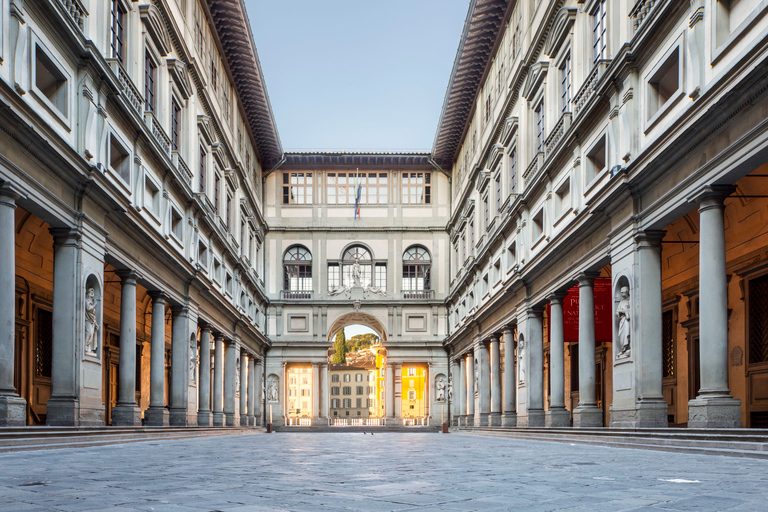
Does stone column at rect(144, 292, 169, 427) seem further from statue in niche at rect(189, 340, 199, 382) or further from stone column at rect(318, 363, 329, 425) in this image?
stone column at rect(318, 363, 329, 425)

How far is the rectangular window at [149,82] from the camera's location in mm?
26970

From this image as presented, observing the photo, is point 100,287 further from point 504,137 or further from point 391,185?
point 391,185

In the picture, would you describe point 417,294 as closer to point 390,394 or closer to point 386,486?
point 390,394

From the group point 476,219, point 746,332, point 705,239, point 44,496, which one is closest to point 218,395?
point 476,219

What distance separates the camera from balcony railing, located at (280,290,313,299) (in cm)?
5834

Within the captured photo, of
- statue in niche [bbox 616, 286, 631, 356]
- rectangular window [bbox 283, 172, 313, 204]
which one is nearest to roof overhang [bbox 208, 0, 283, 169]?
rectangular window [bbox 283, 172, 313, 204]

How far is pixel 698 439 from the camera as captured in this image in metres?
13.9

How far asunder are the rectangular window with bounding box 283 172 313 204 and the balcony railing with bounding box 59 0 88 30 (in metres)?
39.5

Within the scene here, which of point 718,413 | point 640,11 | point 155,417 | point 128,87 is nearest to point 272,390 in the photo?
point 155,417

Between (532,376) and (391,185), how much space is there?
31764mm

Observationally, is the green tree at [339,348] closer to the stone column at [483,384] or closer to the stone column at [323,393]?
the stone column at [323,393]

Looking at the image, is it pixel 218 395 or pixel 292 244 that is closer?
pixel 218 395

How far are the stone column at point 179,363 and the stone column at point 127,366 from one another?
22.4 feet

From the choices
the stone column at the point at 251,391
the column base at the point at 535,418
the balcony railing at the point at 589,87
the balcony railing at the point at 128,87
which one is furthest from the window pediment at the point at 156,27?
the stone column at the point at 251,391
